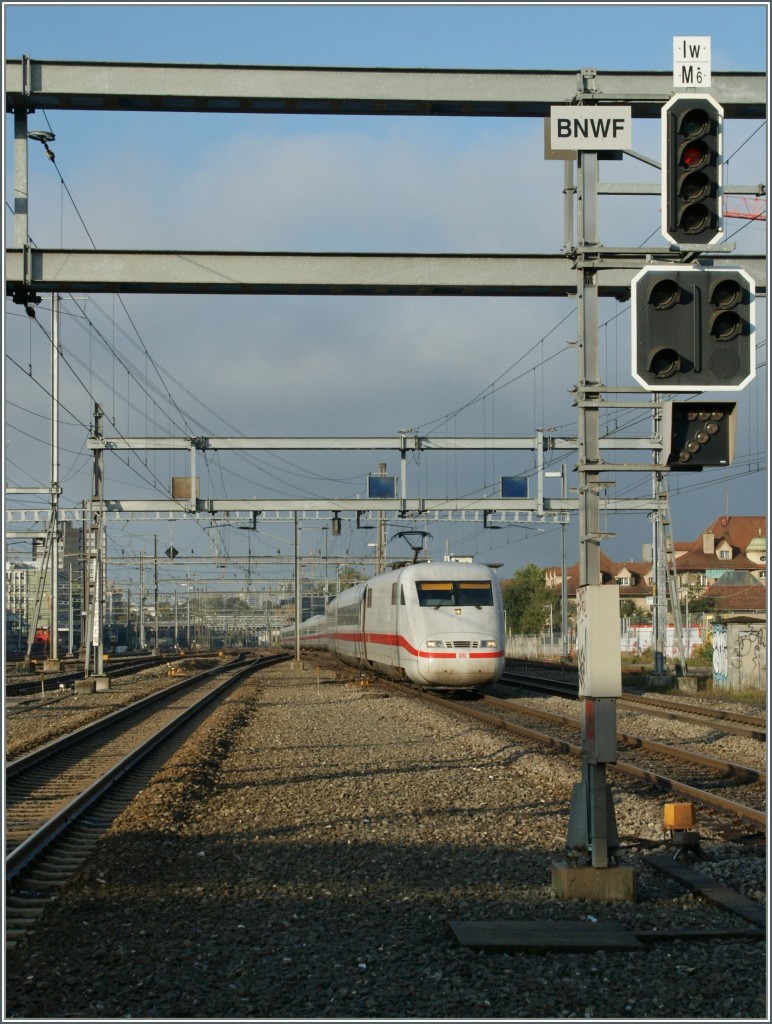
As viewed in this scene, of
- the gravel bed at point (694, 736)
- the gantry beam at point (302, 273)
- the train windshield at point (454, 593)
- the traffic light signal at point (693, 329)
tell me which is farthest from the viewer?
the train windshield at point (454, 593)

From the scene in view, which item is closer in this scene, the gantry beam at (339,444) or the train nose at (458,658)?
the train nose at (458,658)

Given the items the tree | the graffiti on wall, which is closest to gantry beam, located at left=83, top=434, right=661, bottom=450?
the graffiti on wall

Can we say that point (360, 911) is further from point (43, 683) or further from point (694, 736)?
point (43, 683)

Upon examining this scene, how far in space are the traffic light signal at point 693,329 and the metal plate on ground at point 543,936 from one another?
3303mm

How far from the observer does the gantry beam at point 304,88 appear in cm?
1126

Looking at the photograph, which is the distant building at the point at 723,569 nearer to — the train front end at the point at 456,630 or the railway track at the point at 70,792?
the train front end at the point at 456,630

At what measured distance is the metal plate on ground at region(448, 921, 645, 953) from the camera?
623 centimetres

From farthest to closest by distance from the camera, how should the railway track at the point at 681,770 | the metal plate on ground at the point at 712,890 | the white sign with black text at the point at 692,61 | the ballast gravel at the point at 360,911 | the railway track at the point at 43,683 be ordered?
the railway track at the point at 43,683 → the railway track at the point at 681,770 → the white sign with black text at the point at 692,61 → the metal plate on ground at the point at 712,890 → the ballast gravel at the point at 360,911

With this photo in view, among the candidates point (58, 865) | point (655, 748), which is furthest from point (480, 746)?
point (58, 865)

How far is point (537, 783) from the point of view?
12.5m

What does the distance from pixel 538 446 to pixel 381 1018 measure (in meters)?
29.2

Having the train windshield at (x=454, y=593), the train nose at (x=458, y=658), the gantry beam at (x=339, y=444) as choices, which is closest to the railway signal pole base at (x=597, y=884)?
the train nose at (x=458, y=658)

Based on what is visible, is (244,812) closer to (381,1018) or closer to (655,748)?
(381,1018)

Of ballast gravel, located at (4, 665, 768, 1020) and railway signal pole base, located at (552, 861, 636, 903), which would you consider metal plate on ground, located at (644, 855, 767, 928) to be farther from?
railway signal pole base, located at (552, 861, 636, 903)
